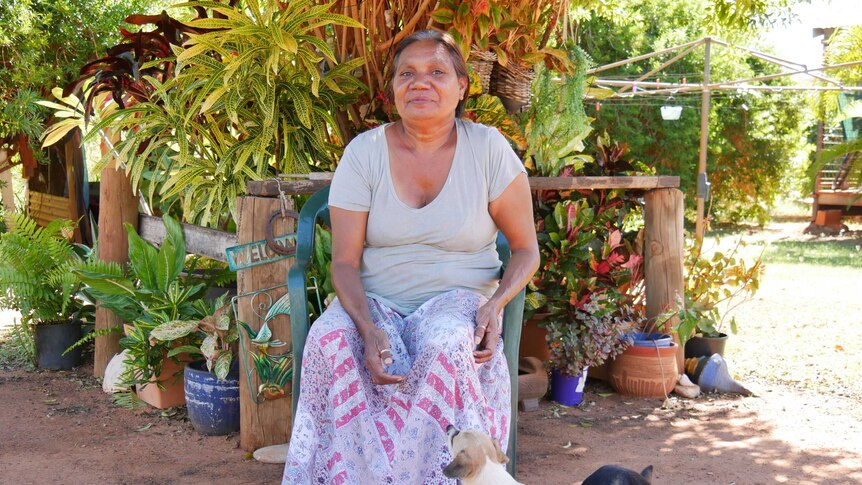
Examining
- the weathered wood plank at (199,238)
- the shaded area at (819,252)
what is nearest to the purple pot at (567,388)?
the weathered wood plank at (199,238)

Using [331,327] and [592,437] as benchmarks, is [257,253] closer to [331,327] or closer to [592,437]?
[331,327]

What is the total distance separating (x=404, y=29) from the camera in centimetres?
416

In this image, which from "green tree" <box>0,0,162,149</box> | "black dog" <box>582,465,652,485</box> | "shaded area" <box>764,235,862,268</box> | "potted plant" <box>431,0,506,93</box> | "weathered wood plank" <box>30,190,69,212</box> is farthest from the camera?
"shaded area" <box>764,235,862,268</box>

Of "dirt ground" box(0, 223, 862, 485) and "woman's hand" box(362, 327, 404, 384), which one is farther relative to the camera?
"dirt ground" box(0, 223, 862, 485)

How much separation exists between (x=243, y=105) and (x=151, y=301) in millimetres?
1075

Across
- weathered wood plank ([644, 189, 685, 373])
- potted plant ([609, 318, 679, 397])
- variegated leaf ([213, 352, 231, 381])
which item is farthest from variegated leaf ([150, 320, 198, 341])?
weathered wood plank ([644, 189, 685, 373])

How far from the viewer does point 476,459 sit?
2.23 m

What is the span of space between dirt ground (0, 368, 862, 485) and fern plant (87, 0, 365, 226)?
3.65 ft

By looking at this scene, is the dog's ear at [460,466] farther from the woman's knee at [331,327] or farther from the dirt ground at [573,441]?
the dirt ground at [573,441]

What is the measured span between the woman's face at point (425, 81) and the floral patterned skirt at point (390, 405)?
0.72 m

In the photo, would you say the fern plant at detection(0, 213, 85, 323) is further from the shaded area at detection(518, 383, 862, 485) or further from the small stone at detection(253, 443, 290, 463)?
the shaded area at detection(518, 383, 862, 485)

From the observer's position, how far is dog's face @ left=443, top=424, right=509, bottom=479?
2.16m

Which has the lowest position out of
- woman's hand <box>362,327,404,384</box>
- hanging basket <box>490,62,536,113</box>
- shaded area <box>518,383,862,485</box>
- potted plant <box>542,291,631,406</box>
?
shaded area <box>518,383,862,485</box>

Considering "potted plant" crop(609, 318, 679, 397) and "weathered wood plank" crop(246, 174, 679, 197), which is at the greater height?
"weathered wood plank" crop(246, 174, 679, 197)
